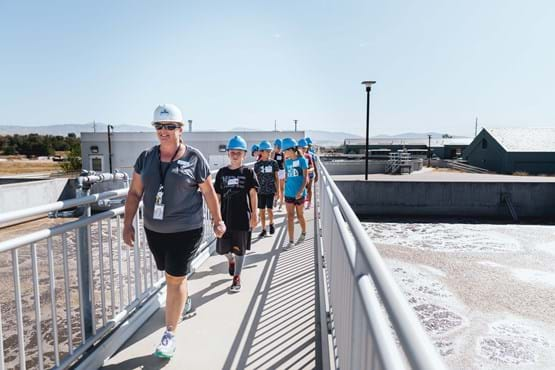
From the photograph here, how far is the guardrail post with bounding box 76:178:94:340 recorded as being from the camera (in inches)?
114

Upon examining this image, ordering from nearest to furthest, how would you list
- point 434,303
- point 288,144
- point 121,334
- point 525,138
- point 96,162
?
1. point 121,334
2. point 288,144
3. point 434,303
4. point 96,162
5. point 525,138

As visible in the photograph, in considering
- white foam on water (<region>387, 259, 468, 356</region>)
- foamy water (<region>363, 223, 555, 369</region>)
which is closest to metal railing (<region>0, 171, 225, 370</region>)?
white foam on water (<region>387, 259, 468, 356</region>)

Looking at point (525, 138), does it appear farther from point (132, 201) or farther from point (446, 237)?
point (132, 201)

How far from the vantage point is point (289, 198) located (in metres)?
6.51

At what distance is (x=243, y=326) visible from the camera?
11.8 ft

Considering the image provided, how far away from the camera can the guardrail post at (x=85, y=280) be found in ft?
9.50

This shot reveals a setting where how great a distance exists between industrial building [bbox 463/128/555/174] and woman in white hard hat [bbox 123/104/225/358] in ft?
126

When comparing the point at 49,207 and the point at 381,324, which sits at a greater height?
the point at 49,207

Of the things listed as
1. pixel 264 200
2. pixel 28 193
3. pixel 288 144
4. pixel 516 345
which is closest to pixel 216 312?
pixel 264 200

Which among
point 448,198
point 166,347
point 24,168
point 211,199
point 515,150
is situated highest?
point 515,150

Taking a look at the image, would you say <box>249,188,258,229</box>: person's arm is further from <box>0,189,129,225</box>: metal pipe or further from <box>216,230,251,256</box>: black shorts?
<box>0,189,129,225</box>: metal pipe

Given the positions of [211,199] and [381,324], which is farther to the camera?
[211,199]

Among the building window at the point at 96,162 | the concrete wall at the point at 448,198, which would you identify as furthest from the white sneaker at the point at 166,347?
the building window at the point at 96,162

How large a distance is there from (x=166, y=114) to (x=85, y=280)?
145 cm
